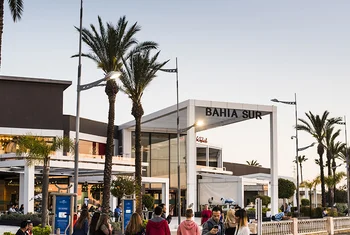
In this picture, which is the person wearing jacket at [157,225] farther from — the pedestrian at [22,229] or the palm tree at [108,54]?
the palm tree at [108,54]

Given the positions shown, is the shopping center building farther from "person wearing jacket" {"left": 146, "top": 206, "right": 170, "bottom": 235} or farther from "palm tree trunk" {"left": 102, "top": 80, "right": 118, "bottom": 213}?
"person wearing jacket" {"left": 146, "top": 206, "right": 170, "bottom": 235}

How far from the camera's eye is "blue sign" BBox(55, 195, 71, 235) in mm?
24625

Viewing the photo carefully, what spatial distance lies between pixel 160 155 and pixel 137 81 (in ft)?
98.7

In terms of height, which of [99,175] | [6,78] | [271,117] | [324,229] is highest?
[6,78]

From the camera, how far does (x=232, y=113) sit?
180ft

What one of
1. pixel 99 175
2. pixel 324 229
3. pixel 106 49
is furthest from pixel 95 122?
pixel 324 229

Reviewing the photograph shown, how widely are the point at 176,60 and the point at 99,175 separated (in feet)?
51.9

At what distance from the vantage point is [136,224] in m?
11.8

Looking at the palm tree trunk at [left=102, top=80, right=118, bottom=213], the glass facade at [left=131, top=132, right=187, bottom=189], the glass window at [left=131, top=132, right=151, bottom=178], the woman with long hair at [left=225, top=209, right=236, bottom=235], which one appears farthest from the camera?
the glass facade at [left=131, top=132, right=187, bottom=189]

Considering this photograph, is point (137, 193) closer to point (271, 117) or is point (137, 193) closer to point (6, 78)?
point (271, 117)

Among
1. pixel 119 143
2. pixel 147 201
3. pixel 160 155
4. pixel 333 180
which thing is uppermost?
pixel 119 143

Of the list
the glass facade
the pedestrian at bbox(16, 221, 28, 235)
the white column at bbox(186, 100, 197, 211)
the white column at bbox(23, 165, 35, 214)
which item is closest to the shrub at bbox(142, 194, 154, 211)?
the white column at bbox(186, 100, 197, 211)

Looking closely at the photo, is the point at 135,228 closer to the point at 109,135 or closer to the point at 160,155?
the point at 109,135

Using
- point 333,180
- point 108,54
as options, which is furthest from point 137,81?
point 333,180
